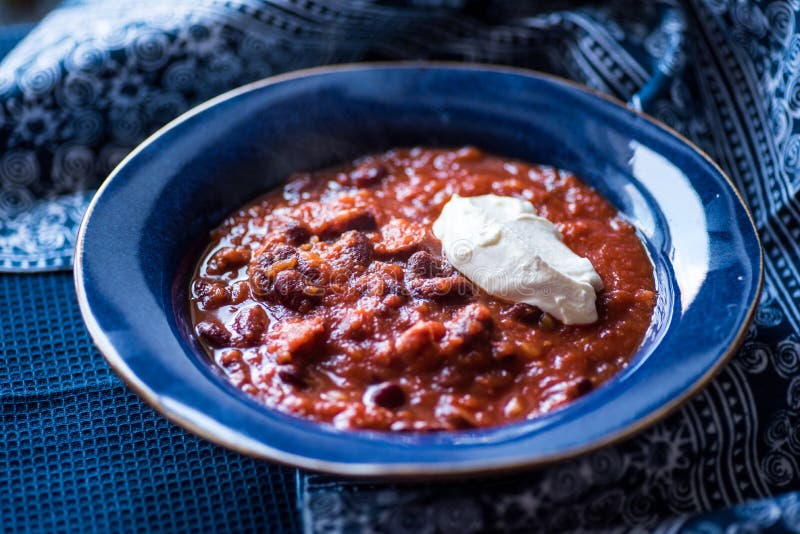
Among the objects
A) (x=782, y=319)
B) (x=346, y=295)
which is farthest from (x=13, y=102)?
(x=782, y=319)

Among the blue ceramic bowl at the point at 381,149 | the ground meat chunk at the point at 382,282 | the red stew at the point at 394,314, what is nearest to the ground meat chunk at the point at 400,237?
the red stew at the point at 394,314

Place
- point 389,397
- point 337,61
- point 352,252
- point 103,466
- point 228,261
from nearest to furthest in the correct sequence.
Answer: point 389,397 < point 103,466 < point 352,252 < point 228,261 < point 337,61

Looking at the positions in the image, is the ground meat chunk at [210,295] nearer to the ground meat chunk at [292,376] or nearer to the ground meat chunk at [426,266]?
the ground meat chunk at [292,376]

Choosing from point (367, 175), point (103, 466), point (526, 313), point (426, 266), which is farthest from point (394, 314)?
point (103, 466)

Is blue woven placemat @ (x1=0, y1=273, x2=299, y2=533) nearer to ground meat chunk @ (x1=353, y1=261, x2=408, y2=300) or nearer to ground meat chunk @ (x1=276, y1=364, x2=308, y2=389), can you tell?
ground meat chunk @ (x1=276, y1=364, x2=308, y2=389)

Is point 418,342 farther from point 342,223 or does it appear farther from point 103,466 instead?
point 103,466

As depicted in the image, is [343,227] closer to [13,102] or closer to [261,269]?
[261,269]
